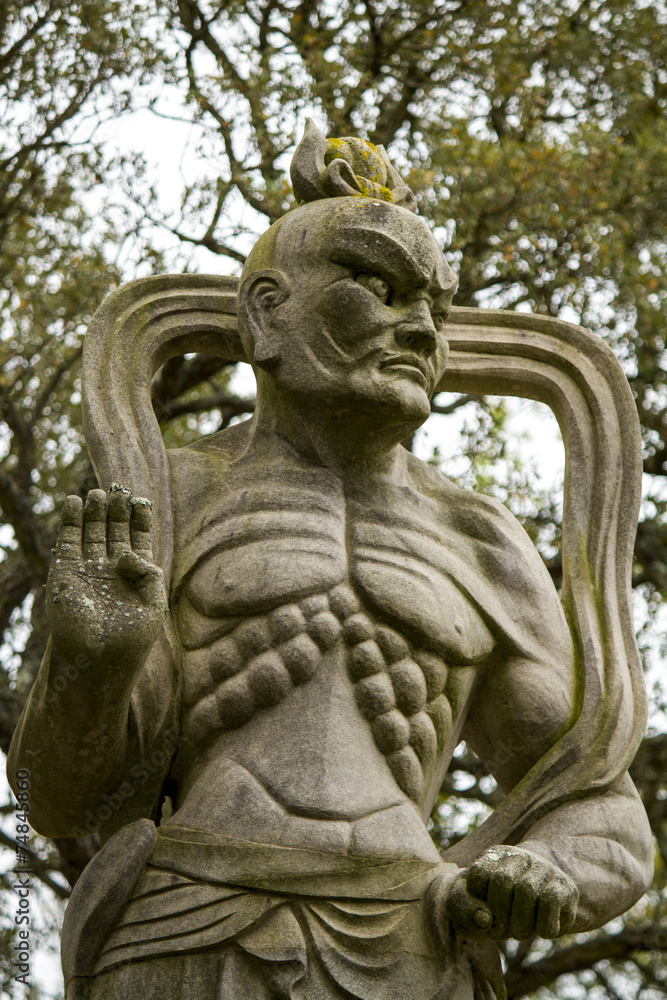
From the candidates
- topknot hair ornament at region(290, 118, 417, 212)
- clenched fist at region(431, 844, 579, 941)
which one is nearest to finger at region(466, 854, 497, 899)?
clenched fist at region(431, 844, 579, 941)

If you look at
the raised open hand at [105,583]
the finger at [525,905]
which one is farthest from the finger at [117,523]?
the finger at [525,905]

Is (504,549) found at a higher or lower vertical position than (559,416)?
lower

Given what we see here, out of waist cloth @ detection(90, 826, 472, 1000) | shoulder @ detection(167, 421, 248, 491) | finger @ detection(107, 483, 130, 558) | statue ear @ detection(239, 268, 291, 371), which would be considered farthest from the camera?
shoulder @ detection(167, 421, 248, 491)

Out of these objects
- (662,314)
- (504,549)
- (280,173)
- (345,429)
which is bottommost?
(504,549)

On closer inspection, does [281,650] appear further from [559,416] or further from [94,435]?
[559,416]

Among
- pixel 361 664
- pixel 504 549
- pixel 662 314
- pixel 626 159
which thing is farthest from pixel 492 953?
pixel 626 159

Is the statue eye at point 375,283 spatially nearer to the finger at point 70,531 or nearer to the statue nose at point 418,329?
the statue nose at point 418,329

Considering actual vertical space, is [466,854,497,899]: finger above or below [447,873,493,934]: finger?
above

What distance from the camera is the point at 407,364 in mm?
4047

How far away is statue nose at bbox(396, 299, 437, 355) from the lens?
405 cm

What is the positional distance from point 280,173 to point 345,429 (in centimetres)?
Result: 533

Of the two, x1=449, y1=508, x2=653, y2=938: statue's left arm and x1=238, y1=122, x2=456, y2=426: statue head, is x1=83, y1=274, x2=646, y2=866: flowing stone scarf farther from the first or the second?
x1=238, y1=122, x2=456, y2=426: statue head

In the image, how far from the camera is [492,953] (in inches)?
149

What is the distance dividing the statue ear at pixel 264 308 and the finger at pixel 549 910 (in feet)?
6.03
